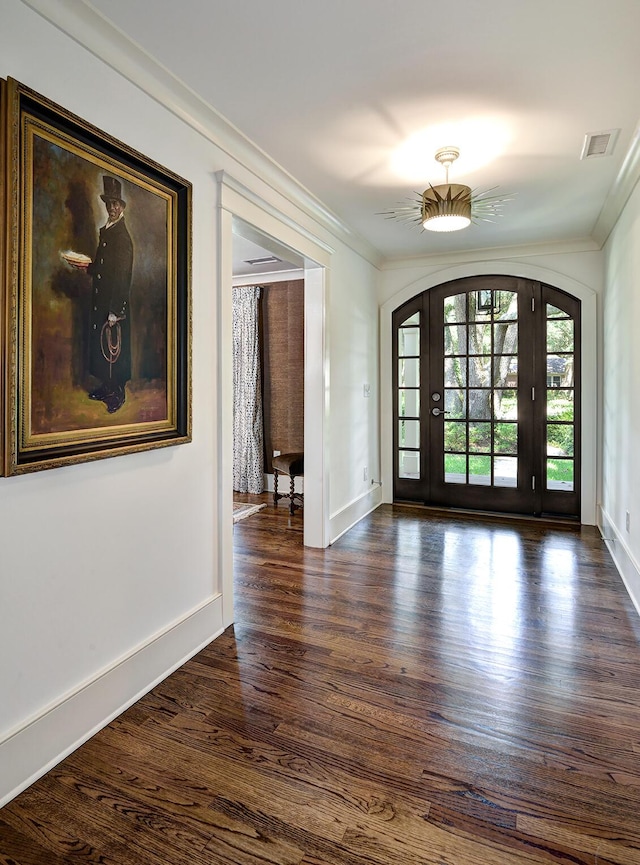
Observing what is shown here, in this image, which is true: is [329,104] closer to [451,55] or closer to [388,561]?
[451,55]

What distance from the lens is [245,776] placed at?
67.4 inches

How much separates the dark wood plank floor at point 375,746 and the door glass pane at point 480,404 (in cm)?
226

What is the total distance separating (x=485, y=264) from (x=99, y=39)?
3.96 meters

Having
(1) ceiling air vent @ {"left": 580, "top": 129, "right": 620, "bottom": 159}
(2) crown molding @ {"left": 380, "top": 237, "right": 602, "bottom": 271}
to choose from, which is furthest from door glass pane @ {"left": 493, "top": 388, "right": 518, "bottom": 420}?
(1) ceiling air vent @ {"left": 580, "top": 129, "right": 620, "bottom": 159}

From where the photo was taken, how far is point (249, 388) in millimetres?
6293

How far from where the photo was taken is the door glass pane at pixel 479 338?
513 cm

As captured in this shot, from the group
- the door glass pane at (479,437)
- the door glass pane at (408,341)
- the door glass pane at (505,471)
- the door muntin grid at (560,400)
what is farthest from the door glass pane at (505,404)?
the door glass pane at (408,341)

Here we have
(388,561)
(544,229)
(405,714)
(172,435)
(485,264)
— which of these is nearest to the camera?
(405,714)

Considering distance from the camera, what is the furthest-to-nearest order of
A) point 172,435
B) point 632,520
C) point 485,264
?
point 485,264
point 632,520
point 172,435

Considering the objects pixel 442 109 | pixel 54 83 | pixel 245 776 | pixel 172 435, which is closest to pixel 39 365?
pixel 172 435

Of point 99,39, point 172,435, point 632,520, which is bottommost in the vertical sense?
point 632,520

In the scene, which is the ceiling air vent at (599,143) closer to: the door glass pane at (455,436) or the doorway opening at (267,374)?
the door glass pane at (455,436)

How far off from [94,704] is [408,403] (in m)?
4.21

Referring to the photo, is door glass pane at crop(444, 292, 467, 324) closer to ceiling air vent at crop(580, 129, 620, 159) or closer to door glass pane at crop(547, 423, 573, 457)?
door glass pane at crop(547, 423, 573, 457)
